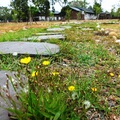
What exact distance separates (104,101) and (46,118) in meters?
0.48

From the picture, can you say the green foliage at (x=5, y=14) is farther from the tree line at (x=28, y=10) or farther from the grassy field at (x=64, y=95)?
the grassy field at (x=64, y=95)

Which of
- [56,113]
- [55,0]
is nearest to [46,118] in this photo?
[56,113]

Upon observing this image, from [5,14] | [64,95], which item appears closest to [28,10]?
[5,14]

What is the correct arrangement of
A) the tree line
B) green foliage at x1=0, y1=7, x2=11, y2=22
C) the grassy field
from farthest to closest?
green foliage at x1=0, y1=7, x2=11, y2=22
the tree line
the grassy field

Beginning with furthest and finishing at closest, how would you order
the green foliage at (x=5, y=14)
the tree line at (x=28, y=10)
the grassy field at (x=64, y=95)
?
the green foliage at (x=5, y=14), the tree line at (x=28, y=10), the grassy field at (x=64, y=95)

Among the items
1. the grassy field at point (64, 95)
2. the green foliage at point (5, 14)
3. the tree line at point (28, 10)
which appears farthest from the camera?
the green foliage at point (5, 14)

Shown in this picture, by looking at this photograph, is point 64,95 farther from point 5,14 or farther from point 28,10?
point 5,14

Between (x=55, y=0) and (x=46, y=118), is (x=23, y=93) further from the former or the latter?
(x=55, y=0)

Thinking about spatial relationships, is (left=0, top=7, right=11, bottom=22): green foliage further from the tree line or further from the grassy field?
the grassy field

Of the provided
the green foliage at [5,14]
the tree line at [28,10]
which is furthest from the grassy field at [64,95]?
the green foliage at [5,14]

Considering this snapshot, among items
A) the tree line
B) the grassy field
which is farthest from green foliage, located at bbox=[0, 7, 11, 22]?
the grassy field

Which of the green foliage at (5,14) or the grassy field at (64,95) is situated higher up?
the green foliage at (5,14)

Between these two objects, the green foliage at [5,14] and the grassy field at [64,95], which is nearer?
the grassy field at [64,95]

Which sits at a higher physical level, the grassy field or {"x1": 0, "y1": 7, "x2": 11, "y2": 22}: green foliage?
{"x1": 0, "y1": 7, "x2": 11, "y2": 22}: green foliage
